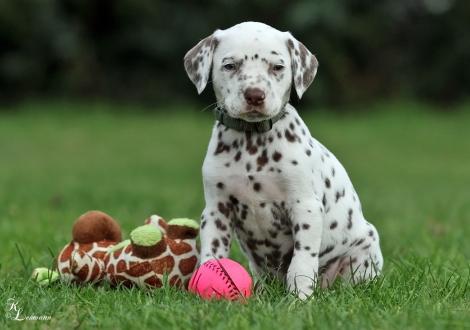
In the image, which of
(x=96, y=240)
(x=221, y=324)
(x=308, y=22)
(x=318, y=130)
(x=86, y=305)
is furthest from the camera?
(x=308, y=22)

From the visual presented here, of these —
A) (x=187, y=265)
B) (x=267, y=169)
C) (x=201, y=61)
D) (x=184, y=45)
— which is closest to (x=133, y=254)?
(x=187, y=265)

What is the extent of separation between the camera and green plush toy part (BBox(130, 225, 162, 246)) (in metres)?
4.64

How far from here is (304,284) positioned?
14.3ft

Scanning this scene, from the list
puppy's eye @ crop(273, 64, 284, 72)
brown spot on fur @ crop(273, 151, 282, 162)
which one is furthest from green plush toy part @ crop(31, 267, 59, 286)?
puppy's eye @ crop(273, 64, 284, 72)

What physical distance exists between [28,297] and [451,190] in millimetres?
8975

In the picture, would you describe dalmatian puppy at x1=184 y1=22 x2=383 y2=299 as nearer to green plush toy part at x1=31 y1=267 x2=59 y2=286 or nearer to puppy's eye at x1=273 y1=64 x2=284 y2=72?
puppy's eye at x1=273 y1=64 x2=284 y2=72

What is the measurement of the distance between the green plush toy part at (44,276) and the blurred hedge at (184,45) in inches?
612

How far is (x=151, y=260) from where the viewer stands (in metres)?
4.66

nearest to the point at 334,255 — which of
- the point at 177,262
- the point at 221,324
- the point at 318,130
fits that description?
the point at 177,262

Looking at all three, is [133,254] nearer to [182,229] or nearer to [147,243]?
[147,243]

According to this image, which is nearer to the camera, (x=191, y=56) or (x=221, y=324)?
(x=221, y=324)

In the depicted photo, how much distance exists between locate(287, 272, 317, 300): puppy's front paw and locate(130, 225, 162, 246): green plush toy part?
79 cm

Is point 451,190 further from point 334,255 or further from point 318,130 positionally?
point 334,255

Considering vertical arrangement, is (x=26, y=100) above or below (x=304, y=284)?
below
